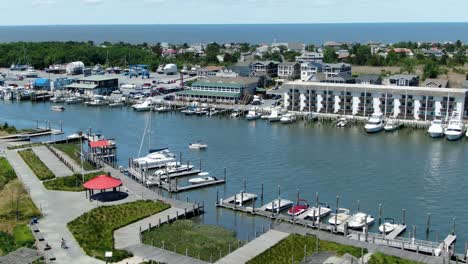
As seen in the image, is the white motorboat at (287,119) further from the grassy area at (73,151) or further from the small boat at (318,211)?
the small boat at (318,211)

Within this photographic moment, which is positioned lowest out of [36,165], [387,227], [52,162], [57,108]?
[387,227]

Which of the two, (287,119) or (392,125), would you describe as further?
(287,119)

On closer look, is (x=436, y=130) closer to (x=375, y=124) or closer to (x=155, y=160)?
(x=375, y=124)

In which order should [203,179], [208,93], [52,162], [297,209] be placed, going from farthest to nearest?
1. [208,93]
2. [52,162]
3. [203,179]
4. [297,209]

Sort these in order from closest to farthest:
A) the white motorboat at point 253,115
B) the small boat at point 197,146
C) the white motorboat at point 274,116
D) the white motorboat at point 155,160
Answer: the white motorboat at point 155,160 < the small boat at point 197,146 < the white motorboat at point 274,116 < the white motorboat at point 253,115

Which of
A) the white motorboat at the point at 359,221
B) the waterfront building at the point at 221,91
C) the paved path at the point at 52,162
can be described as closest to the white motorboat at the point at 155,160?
the paved path at the point at 52,162

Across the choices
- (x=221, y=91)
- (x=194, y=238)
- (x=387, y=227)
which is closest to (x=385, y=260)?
(x=387, y=227)
